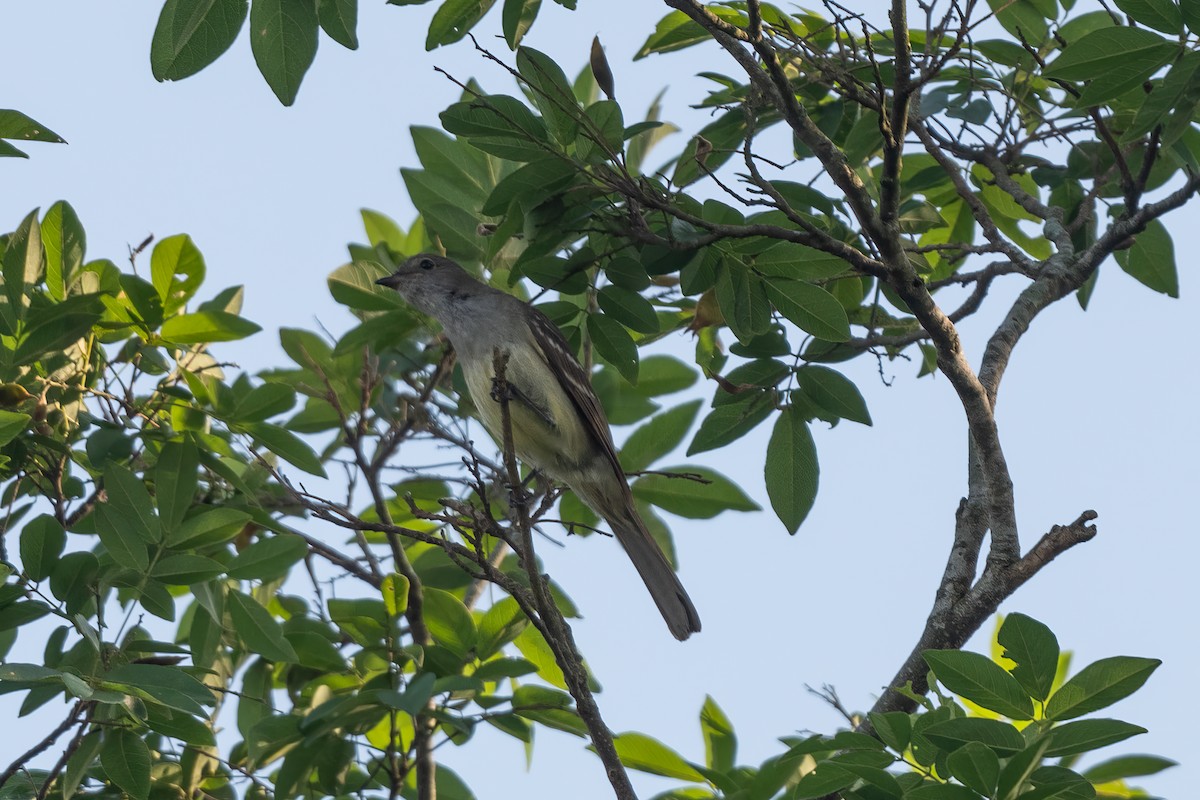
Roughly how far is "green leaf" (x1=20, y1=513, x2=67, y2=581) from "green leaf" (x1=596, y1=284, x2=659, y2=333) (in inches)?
87.9

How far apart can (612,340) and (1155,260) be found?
8.19 feet

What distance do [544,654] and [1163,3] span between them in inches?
134

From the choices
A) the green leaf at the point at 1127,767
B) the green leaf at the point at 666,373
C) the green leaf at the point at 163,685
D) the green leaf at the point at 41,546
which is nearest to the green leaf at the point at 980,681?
the green leaf at the point at 1127,767

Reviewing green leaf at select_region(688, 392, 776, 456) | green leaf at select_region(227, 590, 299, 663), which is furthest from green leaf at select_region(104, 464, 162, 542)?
green leaf at select_region(688, 392, 776, 456)

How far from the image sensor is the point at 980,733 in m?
3.16

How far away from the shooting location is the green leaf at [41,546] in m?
4.46

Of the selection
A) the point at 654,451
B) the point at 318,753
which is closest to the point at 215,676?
the point at 318,753

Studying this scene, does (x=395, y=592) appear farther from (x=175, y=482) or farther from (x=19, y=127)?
(x=19, y=127)

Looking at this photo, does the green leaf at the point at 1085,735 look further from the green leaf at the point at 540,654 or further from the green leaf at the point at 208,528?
the green leaf at the point at 208,528

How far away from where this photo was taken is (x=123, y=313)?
5.54 metres

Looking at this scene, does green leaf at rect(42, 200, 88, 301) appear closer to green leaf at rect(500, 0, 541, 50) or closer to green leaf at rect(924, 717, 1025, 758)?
green leaf at rect(500, 0, 541, 50)

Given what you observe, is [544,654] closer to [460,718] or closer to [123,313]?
[460,718]

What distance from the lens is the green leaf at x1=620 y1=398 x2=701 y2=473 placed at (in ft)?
19.6

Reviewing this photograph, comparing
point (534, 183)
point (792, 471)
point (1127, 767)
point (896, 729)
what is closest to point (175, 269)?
point (534, 183)
